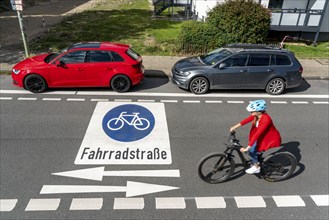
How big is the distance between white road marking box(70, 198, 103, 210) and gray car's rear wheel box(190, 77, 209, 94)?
17.9 ft

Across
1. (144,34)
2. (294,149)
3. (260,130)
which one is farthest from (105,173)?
(144,34)

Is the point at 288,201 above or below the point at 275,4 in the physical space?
below

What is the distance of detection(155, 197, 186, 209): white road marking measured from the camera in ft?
14.7

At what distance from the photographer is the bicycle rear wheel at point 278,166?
4.87m

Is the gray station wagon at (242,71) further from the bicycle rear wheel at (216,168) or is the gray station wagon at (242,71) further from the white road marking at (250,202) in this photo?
the white road marking at (250,202)

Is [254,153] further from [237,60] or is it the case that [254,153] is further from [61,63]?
[61,63]

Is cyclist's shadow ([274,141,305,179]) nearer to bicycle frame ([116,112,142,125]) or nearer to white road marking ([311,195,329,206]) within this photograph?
white road marking ([311,195,329,206])

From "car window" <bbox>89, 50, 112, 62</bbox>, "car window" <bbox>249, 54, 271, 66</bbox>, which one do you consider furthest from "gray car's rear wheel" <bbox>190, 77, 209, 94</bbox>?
"car window" <bbox>89, 50, 112, 62</bbox>

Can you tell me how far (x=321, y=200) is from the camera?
4758mm

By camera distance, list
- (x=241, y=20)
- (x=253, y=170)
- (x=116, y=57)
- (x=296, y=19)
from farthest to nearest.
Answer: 1. (x=296, y=19)
2. (x=241, y=20)
3. (x=116, y=57)
4. (x=253, y=170)

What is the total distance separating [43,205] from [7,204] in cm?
62

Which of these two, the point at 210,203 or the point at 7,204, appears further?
the point at 210,203

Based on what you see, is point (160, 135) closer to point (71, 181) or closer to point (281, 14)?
point (71, 181)

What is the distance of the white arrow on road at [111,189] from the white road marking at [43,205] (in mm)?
210
